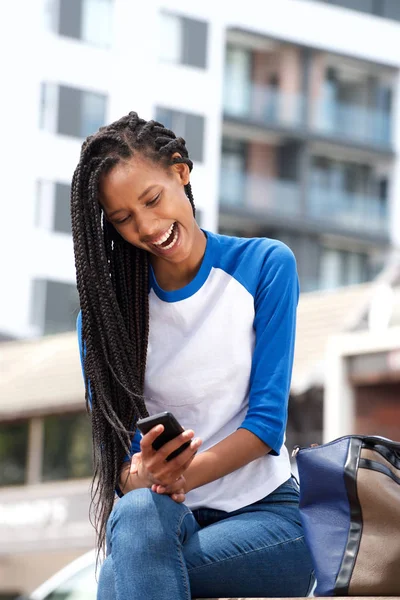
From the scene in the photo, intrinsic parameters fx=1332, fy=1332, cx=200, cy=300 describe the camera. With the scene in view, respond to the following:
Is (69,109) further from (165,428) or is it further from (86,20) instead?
(165,428)

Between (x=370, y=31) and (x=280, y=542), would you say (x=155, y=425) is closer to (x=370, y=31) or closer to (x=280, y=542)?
(x=280, y=542)

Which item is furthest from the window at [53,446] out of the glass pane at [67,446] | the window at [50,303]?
the window at [50,303]

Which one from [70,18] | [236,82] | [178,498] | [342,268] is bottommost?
[178,498]

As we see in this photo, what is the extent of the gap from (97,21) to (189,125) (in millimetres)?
3561

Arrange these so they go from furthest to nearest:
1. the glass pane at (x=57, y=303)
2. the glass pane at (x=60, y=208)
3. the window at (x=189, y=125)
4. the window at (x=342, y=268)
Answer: the window at (x=342, y=268), the window at (x=189, y=125), the glass pane at (x=57, y=303), the glass pane at (x=60, y=208)

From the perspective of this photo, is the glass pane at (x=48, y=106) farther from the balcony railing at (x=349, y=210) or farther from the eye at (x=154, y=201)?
the eye at (x=154, y=201)

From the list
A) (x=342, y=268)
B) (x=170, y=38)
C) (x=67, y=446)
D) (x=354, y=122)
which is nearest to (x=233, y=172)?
(x=170, y=38)

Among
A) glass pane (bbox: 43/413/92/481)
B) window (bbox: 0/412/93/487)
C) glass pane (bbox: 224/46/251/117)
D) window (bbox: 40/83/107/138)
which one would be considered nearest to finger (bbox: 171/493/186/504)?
window (bbox: 0/412/93/487)

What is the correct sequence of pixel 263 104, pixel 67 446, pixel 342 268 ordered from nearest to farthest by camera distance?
pixel 67 446 → pixel 263 104 → pixel 342 268

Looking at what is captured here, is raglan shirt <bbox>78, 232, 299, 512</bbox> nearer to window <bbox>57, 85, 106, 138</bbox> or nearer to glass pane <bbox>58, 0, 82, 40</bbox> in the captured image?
window <bbox>57, 85, 106, 138</bbox>

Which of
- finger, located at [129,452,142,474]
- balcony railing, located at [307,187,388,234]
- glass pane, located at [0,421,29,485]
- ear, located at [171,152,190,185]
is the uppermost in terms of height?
balcony railing, located at [307,187,388,234]

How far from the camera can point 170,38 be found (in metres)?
34.9

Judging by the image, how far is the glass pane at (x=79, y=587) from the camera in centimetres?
539

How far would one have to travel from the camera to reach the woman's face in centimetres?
291
